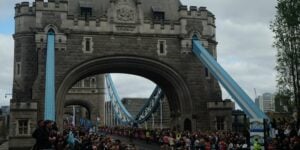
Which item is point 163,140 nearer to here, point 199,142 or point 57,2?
point 199,142

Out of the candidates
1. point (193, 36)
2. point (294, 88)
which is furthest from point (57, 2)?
point (294, 88)

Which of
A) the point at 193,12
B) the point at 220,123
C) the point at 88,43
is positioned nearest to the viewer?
the point at 88,43

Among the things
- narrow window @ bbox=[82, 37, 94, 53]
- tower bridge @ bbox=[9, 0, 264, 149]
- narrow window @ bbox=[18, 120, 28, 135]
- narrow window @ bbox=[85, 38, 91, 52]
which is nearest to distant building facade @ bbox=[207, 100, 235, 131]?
tower bridge @ bbox=[9, 0, 264, 149]

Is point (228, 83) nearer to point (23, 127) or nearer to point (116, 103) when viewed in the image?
point (23, 127)

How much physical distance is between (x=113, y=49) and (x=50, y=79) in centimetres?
447

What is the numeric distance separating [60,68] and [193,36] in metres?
8.81

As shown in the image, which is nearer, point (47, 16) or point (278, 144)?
point (278, 144)

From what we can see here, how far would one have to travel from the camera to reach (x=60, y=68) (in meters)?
27.0

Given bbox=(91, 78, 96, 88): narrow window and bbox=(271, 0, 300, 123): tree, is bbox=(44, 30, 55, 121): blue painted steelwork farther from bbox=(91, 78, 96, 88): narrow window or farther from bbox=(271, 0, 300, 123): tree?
bbox=(91, 78, 96, 88): narrow window

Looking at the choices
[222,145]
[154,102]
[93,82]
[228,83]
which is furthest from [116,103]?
[222,145]

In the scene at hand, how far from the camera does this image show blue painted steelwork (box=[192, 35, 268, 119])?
22.5 m

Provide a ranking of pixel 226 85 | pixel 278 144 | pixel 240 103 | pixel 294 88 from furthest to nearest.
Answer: pixel 226 85 < pixel 240 103 < pixel 294 88 < pixel 278 144

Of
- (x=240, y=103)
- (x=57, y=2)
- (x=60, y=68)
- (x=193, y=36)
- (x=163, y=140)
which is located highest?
(x=57, y=2)

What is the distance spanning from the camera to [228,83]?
25.0m
